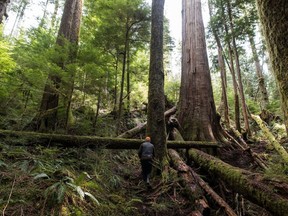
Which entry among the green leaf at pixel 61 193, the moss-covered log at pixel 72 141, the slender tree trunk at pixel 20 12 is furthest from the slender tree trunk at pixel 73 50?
the slender tree trunk at pixel 20 12

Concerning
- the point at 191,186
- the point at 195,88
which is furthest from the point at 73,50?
the point at 191,186

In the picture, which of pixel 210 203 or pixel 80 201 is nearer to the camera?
pixel 80 201

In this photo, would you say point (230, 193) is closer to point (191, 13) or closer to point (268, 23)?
point (268, 23)

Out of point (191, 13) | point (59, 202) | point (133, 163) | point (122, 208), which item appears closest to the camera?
point (59, 202)

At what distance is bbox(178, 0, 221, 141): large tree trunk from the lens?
7871 millimetres

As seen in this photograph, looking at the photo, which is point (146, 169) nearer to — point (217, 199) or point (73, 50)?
point (217, 199)

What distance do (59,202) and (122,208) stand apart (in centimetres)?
146

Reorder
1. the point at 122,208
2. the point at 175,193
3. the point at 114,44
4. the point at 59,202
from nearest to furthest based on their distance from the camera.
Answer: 1. the point at 59,202
2. the point at 122,208
3. the point at 175,193
4. the point at 114,44

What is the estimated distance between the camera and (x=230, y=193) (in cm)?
516

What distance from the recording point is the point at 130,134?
8.11 metres

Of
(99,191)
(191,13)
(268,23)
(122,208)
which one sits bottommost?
(122,208)

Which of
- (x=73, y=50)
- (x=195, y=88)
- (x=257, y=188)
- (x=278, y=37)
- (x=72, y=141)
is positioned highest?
(x=73, y=50)

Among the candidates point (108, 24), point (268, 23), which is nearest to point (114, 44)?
point (108, 24)

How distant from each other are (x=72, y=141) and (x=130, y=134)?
2.81m
